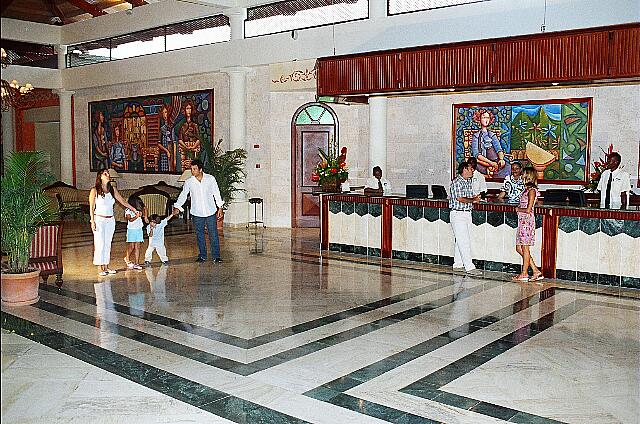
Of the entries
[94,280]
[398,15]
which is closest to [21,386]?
[94,280]

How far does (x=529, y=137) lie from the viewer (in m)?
12.3

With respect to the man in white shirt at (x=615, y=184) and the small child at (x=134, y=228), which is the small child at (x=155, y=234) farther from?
the man in white shirt at (x=615, y=184)

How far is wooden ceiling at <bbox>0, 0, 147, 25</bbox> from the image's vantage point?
1856 centimetres

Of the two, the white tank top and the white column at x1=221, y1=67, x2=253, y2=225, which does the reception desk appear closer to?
the white tank top

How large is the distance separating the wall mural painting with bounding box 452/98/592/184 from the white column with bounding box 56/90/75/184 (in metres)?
12.3

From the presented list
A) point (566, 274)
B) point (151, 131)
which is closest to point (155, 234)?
point (566, 274)

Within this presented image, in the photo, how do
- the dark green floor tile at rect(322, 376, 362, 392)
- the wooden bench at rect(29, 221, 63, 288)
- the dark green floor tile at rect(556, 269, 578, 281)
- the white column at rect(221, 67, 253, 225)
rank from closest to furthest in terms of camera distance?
1. the dark green floor tile at rect(322, 376, 362, 392)
2. the wooden bench at rect(29, 221, 63, 288)
3. the dark green floor tile at rect(556, 269, 578, 281)
4. the white column at rect(221, 67, 253, 225)

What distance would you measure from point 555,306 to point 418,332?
1.89 meters

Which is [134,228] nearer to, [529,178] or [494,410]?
[529,178]

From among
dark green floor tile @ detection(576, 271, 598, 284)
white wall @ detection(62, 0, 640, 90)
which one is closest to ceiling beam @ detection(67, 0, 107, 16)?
white wall @ detection(62, 0, 640, 90)

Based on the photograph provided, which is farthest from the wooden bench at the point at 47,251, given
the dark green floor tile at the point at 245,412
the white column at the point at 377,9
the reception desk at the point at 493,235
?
the white column at the point at 377,9

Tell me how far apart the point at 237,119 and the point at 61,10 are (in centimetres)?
732

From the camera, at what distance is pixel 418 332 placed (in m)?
6.49

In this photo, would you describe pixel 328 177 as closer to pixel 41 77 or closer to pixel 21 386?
pixel 21 386
